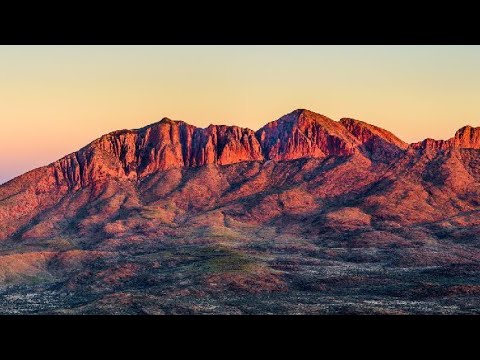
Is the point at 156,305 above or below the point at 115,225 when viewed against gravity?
below
